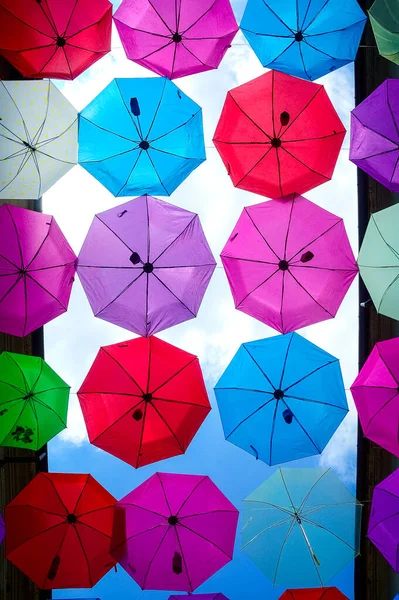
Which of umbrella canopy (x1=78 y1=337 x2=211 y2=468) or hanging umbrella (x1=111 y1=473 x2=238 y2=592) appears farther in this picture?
umbrella canopy (x1=78 y1=337 x2=211 y2=468)

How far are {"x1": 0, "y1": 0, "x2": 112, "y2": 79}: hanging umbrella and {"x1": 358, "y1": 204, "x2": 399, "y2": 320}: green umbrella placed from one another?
3964 mm

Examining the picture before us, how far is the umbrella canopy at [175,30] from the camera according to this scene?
22.9ft

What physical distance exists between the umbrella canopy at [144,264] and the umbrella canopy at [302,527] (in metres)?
2.61

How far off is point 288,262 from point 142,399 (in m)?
2.53

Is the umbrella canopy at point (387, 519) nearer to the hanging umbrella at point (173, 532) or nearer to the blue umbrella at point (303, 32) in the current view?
the hanging umbrella at point (173, 532)

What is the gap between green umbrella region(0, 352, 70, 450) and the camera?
7195 mm

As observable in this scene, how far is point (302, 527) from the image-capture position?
733 centimetres

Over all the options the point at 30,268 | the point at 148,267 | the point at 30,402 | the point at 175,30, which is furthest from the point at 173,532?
the point at 175,30

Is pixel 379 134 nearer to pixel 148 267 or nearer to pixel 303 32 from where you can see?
pixel 303 32

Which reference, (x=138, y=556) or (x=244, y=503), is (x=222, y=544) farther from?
(x=138, y=556)

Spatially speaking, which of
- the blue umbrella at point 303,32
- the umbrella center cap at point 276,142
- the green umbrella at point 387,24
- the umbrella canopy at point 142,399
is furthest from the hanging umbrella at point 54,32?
the umbrella canopy at point 142,399

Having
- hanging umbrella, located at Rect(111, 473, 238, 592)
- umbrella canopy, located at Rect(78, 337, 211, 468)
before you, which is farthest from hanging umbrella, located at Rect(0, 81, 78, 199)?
hanging umbrella, located at Rect(111, 473, 238, 592)

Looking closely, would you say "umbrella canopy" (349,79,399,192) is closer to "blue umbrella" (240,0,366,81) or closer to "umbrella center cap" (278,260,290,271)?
"blue umbrella" (240,0,366,81)

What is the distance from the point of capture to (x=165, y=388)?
727 cm
